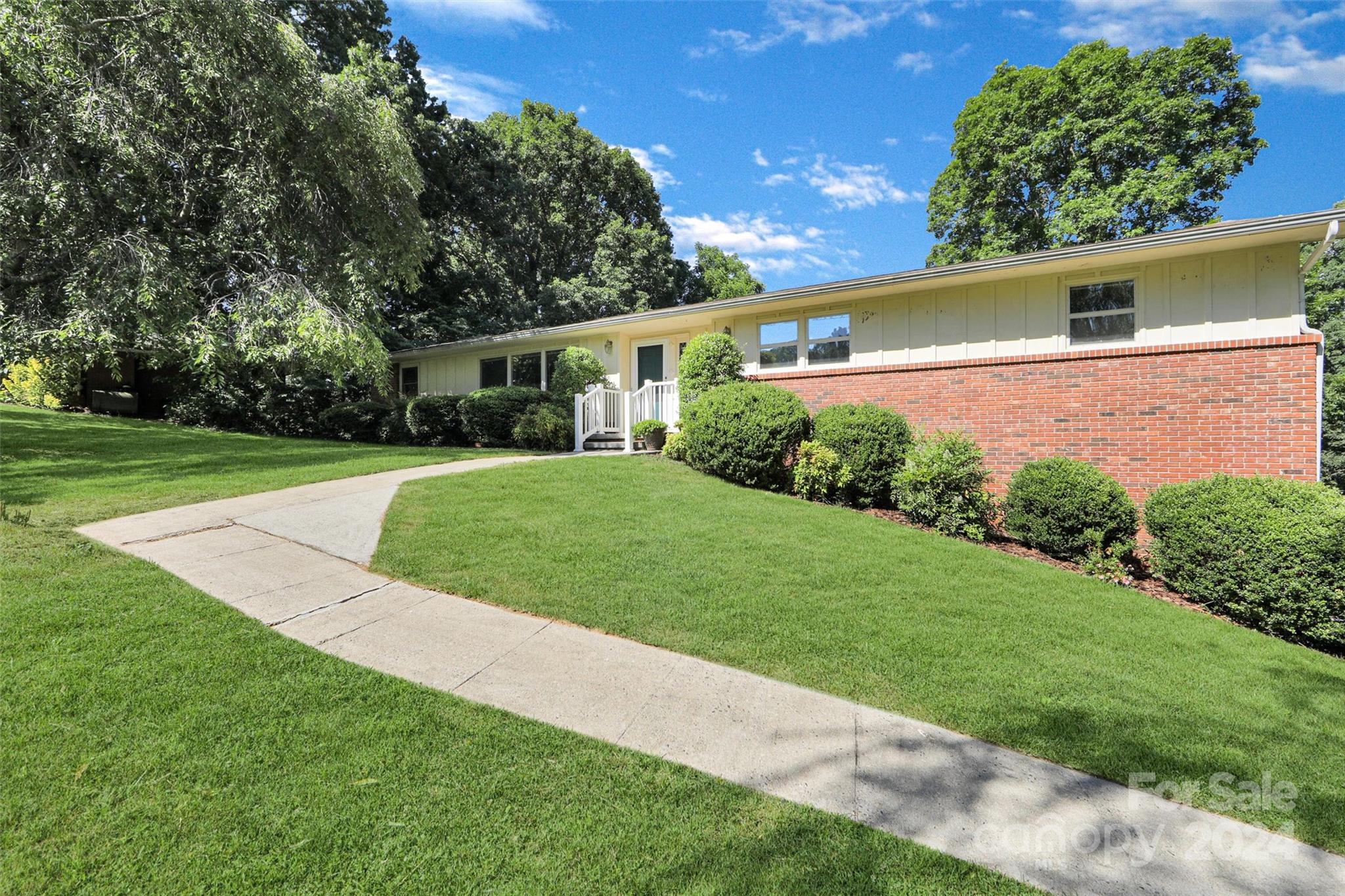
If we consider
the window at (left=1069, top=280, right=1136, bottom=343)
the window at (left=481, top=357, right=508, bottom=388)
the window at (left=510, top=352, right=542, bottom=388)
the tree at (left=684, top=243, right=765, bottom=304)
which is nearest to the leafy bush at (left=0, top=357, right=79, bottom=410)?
the window at (left=481, top=357, right=508, bottom=388)

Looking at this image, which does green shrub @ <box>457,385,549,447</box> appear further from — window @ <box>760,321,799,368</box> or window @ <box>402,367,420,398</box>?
window @ <box>402,367,420,398</box>

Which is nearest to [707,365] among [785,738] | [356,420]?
[785,738]

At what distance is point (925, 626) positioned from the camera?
13.4 ft

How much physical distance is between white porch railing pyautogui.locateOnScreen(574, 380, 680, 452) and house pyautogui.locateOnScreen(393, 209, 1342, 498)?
0.88 meters

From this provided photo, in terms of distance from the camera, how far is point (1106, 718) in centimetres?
305

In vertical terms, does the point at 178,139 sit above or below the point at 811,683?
above

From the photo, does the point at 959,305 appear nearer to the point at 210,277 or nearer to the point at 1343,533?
the point at 1343,533

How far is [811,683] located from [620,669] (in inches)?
42.6

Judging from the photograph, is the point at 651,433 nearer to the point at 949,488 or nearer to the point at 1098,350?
the point at 949,488

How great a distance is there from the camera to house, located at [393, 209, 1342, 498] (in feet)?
22.2

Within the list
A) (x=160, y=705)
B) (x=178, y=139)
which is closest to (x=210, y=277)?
(x=178, y=139)

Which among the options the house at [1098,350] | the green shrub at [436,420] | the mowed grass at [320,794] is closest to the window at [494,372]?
the green shrub at [436,420]

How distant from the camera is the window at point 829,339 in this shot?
34.7ft

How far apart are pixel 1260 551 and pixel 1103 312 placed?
4.63 metres
